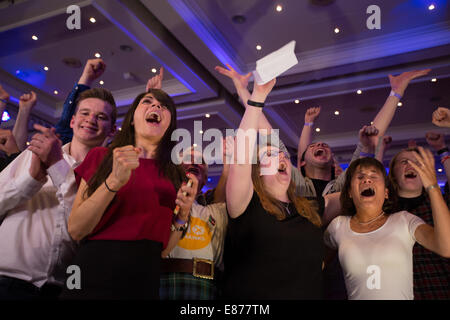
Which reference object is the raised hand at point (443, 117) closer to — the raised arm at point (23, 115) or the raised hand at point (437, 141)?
the raised hand at point (437, 141)

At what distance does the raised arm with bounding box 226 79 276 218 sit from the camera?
1.31 metres

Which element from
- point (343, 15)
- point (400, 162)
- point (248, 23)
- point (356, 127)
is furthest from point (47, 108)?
point (400, 162)

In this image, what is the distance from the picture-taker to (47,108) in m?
6.80

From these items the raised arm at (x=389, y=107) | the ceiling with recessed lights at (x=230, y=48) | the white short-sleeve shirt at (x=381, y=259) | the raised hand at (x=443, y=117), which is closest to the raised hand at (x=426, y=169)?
the white short-sleeve shirt at (x=381, y=259)

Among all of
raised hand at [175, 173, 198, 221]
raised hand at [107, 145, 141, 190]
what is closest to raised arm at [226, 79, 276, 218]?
raised hand at [175, 173, 198, 221]

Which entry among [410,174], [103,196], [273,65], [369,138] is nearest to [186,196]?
[103,196]

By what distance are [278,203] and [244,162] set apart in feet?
0.92

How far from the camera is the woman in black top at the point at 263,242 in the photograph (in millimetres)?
1303

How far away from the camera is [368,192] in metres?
1.64

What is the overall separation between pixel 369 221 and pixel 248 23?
3.50 meters

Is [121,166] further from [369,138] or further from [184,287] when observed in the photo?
[369,138]

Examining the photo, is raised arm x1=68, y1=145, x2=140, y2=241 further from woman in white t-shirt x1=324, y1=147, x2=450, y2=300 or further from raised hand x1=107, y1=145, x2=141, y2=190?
woman in white t-shirt x1=324, y1=147, x2=450, y2=300

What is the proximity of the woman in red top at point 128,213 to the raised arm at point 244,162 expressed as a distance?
201 millimetres
